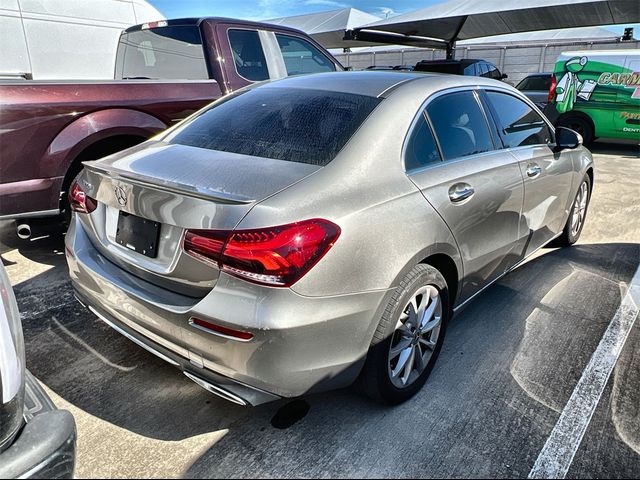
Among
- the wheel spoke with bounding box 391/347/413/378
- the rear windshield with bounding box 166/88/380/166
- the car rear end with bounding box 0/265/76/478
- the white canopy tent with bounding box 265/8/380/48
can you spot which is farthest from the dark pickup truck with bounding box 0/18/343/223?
the white canopy tent with bounding box 265/8/380/48

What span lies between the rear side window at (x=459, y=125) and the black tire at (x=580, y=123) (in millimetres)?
8774

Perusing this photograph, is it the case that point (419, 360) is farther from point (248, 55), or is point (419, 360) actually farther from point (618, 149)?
point (618, 149)

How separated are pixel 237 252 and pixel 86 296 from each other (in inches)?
43.4

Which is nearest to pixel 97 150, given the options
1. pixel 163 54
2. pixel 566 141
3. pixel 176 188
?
pixel 163 54

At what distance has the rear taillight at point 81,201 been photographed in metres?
2.47

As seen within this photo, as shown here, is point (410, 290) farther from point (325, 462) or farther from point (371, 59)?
point (371, 59)

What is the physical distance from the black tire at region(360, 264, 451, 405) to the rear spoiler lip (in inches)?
31.7

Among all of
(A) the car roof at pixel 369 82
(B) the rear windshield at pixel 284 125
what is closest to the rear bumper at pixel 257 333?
(B) the rear windshield at pixel 284 125

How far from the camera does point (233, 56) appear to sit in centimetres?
495

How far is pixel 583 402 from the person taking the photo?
2547mm

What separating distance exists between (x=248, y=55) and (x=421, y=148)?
3.21 meters

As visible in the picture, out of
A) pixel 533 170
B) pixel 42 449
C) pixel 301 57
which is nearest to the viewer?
pixel 42 449

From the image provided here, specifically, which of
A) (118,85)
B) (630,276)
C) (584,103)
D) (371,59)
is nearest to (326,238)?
(118,85)

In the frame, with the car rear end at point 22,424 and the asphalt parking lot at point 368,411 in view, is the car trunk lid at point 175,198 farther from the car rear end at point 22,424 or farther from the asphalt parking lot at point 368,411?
the asphalt parking lot at point 368,411
